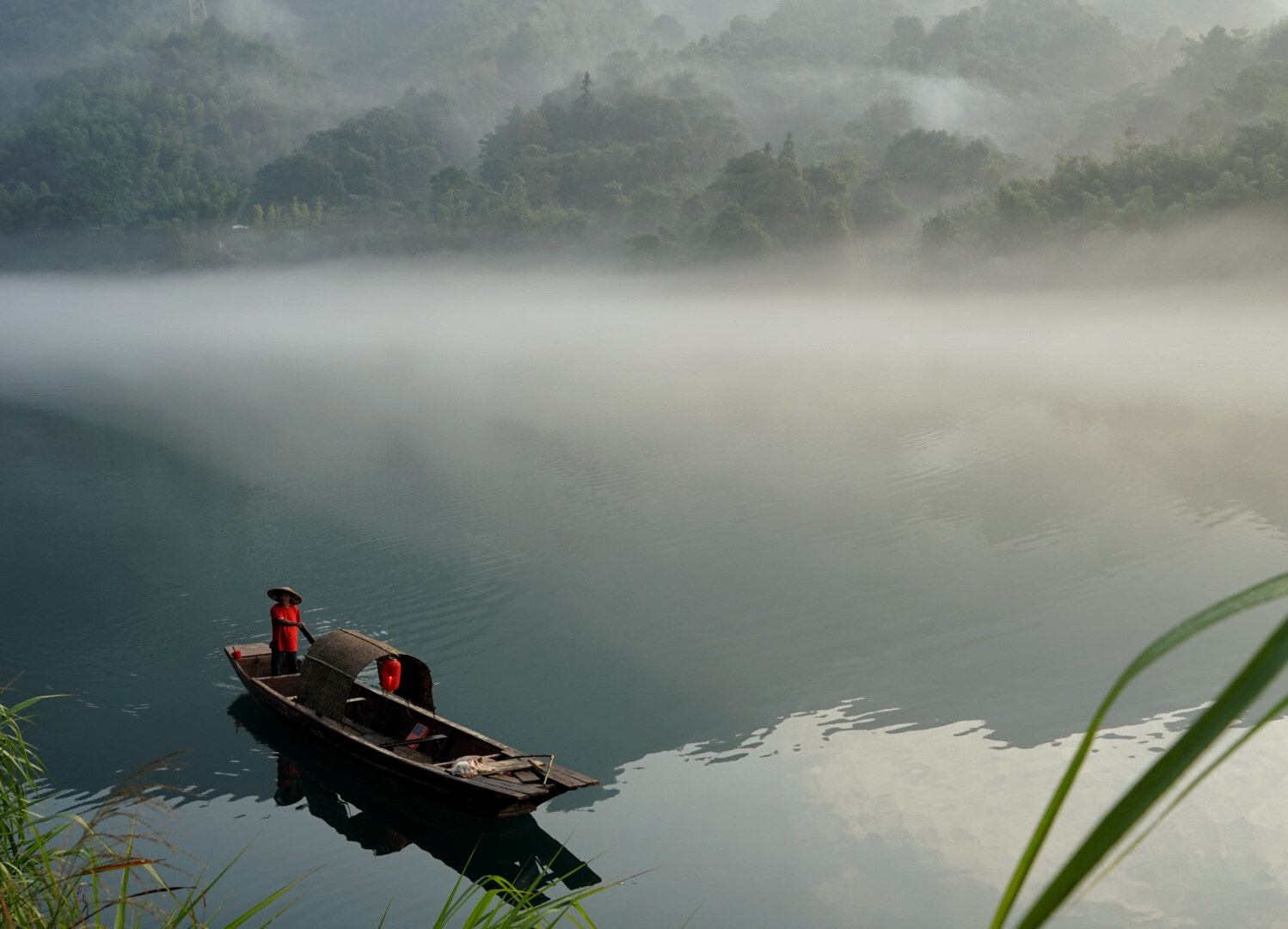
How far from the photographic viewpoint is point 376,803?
274 inches

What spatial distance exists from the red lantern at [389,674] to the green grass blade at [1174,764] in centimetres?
731

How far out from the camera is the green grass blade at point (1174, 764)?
0.35 m

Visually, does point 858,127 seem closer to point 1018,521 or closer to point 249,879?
point 1018,521

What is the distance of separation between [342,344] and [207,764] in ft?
120

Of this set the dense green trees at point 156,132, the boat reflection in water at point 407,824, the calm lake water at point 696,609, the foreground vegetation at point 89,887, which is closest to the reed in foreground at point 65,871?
the foreground vegetation at point 89,887

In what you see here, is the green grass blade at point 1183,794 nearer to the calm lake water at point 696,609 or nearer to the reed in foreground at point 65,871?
the reed in foreground at point 65,871

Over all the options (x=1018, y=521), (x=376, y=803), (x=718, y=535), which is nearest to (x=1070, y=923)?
(x=376, y=803)

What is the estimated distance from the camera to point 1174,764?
36 centimetres

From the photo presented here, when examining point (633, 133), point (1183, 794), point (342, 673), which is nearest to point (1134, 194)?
point (342, 673)

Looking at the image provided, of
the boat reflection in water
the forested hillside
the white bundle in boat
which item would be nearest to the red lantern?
the boat reflection in water

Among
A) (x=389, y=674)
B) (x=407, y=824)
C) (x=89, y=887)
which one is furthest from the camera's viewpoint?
(x=389, y=674)

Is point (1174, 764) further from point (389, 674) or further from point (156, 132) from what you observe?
point (156, 132)

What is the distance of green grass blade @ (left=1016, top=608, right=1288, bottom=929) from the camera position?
354mm

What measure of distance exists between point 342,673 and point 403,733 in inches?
24.2
